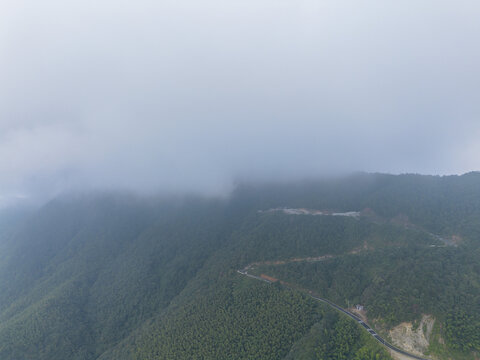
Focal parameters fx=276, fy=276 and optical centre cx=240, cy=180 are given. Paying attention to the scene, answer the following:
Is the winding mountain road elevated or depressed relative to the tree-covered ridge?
depressed

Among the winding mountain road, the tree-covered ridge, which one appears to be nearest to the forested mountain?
the tree-covered ridge

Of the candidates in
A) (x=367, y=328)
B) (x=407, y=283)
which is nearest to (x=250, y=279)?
(x=367, y=328)

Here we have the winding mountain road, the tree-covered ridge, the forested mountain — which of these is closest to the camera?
the winding mountain road

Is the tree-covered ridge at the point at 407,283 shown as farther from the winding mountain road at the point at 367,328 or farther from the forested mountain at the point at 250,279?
the winding mountain road at the point at 367,328

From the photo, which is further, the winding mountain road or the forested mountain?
the forested mountain

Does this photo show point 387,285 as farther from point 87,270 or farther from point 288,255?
point 87,270

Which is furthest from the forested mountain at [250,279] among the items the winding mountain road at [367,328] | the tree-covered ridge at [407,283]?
the winding mountain road at [367,328]

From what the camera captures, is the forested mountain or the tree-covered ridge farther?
the forested mountain

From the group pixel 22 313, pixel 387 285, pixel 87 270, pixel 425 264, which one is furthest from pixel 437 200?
pixel 22 313

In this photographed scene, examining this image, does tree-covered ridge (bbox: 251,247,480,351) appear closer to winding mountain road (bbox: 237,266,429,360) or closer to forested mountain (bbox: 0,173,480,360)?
forested mountain (bbox: 0,173,480,360)

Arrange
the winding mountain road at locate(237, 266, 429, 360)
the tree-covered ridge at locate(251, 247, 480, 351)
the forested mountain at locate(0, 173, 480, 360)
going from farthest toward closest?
the forested mountain at locate(0, 173, 480, 360) < the tree-covered ridge at locate(251, 247, 480, 351) < the winding mountain road at locate(237, 266, 429, 360)
